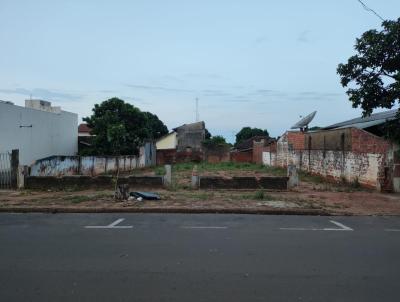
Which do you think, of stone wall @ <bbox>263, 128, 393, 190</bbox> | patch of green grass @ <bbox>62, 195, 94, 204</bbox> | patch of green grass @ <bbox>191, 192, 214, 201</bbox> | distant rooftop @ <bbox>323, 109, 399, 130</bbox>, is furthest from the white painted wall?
distant rooftop @ <bbox>323, 109, 399, 130</bbox>

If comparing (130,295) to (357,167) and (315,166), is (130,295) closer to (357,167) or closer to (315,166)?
(357,167)

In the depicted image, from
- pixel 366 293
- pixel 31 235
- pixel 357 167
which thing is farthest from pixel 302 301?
pixel 357 167

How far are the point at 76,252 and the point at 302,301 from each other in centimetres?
392

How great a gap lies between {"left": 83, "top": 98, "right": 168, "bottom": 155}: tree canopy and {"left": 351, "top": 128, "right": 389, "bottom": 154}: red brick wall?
21288 millimetres

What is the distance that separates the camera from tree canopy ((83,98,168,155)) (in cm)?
3559

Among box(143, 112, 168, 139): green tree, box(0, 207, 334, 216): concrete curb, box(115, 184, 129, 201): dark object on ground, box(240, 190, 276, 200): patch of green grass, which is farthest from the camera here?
box(143, 112, 168, 139): green tree

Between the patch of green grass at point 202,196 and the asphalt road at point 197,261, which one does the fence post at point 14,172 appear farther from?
the patch of green grass at point 202,196

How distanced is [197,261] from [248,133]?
76297 millimetres

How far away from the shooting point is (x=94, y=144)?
36188mm

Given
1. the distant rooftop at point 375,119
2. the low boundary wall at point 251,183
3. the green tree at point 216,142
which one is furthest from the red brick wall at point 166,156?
the low boundary wall at point 251,183

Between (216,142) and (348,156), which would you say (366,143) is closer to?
(348,156)

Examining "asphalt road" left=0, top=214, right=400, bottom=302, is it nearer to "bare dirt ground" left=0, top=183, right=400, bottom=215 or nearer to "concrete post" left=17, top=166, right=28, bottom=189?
"bare dirt ground" left=0, top=183, right=400, bottom=215

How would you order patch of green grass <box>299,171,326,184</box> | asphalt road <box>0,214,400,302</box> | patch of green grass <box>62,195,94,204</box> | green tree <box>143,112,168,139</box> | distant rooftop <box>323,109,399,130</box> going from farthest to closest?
green tree <box>143,112,168,139</box>, patch of green grass <box>299,171,326,184</box>, distant rooftop <box>323,109,399,130</box>, patch of green grass <box>62,195,94,204</box>, asphalt road <box>0,214,400,302</box>

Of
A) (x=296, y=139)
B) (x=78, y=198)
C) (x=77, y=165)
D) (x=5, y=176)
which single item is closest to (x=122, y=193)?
(x=78, y=198)
